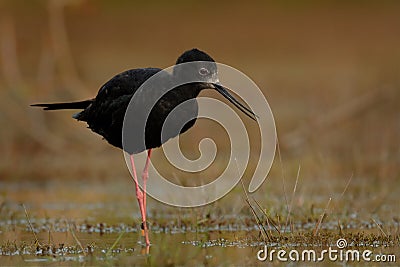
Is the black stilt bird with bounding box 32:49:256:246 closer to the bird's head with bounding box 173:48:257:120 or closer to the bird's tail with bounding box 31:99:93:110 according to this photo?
the bird's head with bounding box 173:48:257:120

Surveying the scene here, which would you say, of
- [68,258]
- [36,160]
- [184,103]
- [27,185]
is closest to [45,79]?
[36,160]

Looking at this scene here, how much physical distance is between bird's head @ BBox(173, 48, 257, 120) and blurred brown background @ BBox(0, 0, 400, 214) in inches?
94.6

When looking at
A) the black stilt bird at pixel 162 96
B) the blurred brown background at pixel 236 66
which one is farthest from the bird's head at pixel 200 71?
the blurred brown background at pixel 236 66

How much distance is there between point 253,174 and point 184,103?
2.92 metres

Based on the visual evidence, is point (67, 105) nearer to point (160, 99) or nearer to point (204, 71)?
point (160, 99)

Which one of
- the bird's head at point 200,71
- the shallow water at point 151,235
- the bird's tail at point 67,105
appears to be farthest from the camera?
the bird's tail at point 67,105

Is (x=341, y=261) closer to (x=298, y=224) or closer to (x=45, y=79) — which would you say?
(x=298, y=224)

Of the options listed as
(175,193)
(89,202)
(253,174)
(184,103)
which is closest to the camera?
(184,103)

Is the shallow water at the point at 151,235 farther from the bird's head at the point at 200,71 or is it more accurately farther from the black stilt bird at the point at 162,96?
the bird's head at the point at 200,71

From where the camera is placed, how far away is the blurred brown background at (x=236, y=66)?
12.0 metres

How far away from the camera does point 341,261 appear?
651 centimetres

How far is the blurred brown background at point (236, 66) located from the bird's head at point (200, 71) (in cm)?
240

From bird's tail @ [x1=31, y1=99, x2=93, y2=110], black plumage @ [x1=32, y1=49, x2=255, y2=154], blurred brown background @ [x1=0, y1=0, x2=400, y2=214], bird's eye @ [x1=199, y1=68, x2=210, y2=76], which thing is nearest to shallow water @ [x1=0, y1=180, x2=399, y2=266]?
black plumage @ [x1=32, y1=49, x2=255, y2=154]

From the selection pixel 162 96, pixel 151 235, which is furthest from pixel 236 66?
pixel 151 235
